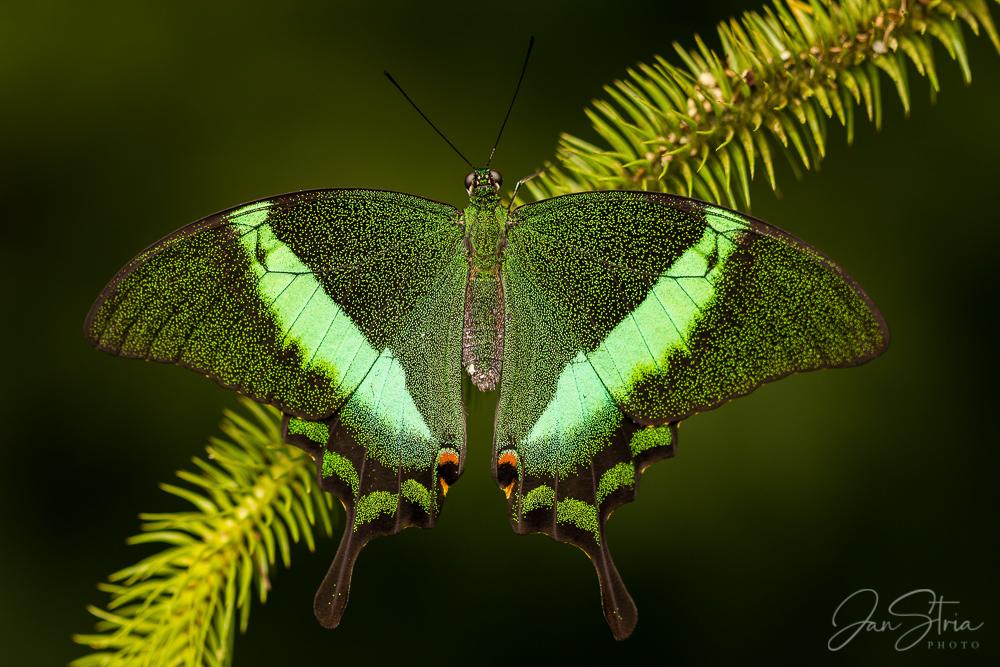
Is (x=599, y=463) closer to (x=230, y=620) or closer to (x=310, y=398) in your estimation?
(x=310, y=398)

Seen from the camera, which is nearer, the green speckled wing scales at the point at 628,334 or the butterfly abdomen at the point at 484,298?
the green speckled wing scales at the point at 628,334

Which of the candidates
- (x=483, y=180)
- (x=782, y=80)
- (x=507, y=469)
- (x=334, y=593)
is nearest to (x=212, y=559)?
(x=334, y=593)

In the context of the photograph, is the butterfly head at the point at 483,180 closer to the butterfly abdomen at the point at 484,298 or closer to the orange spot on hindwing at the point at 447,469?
the butterfly abdomen at the point at 484,298

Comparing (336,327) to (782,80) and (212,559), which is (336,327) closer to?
(212,559)

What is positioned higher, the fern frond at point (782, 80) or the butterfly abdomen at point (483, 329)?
the fern frond at point (782, 80)

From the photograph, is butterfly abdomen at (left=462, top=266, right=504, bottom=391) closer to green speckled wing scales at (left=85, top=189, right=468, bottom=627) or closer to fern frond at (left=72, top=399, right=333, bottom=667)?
green speckled wing scales at (left=85, top=189, right=468, bottom=627)

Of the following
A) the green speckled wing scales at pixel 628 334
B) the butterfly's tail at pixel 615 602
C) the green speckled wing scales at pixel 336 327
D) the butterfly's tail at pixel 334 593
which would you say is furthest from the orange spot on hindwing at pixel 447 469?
the butterfly's tail at pixel 615 602

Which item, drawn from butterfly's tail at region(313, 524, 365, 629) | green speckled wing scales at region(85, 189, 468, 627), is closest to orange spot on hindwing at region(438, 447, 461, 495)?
green speckled wing scales at region(85, 189, 468, 627)
